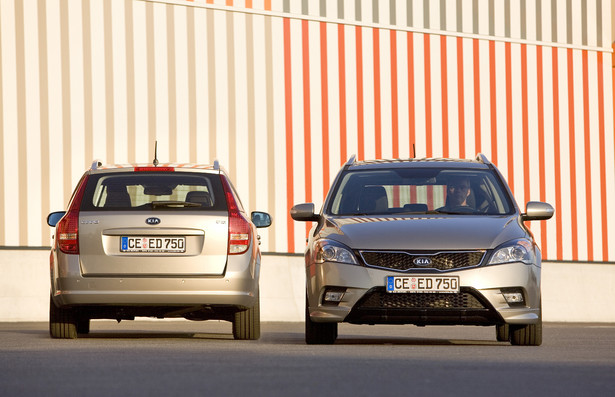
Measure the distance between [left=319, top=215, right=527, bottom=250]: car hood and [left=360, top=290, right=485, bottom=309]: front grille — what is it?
1.20 ft

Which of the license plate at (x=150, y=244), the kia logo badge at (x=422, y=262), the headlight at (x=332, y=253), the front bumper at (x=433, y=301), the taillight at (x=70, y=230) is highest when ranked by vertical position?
the taillight at (x=70, y=230)

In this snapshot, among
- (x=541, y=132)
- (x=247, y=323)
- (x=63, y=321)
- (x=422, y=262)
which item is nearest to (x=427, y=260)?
(x=422, y=262)

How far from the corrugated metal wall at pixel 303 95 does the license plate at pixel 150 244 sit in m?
7.74

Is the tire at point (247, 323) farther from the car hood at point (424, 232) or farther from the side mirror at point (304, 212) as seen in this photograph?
the car hood at point (424, 232)

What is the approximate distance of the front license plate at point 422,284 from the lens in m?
11.3

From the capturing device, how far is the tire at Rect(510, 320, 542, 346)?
11.9 meters

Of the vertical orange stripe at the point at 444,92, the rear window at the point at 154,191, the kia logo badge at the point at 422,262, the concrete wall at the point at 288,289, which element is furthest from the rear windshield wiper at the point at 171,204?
the vertical orange stripe at the point at 444,92

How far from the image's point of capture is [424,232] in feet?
37.8

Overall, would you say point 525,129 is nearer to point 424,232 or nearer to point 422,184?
point 422,184

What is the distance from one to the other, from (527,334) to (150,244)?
3.14m

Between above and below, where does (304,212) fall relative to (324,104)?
below

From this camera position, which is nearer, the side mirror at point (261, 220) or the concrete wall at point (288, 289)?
the side mirror at point (261, 220)

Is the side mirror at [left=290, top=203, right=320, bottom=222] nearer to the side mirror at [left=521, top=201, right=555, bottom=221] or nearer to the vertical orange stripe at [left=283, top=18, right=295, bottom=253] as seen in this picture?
the side mirror at [left=521, top=201, right=555, bottom=221]

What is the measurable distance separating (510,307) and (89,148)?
9949mm
